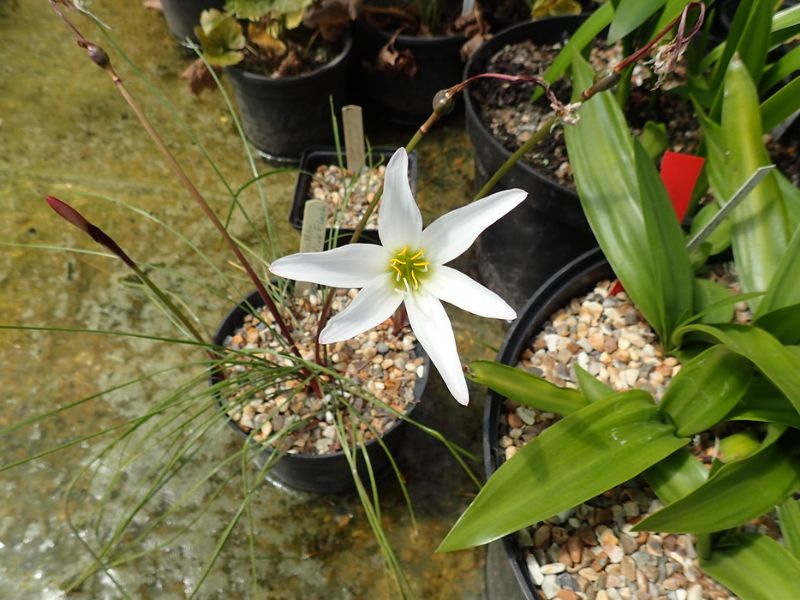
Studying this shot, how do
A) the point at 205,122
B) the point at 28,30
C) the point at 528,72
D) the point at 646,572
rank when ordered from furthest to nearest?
1. the point at 28,30
2. the point at 205,122
3. the point at 528,72
4. the point at 646,572

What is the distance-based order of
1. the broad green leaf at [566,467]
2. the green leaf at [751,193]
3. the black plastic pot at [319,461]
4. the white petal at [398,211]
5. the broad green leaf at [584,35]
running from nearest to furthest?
1. the white petal at [398,211]
2. the broad green leaf at [566,467]
3. the green leaf at [751,193]
4. the black plastic pot at [319,461]
5. the broad green leaf at [584,35]

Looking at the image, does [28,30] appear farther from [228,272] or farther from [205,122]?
[228,272]

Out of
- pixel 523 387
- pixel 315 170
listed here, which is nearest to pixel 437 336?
pixel 523 387

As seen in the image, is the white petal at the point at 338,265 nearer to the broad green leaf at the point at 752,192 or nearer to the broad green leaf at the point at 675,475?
the broad green leaf at the point at 675,475

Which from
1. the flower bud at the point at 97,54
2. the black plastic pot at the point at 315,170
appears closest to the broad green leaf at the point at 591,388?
the black plastic pot at the point at 315,170

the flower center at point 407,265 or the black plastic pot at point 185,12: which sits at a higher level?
the black plastic pot at point 185,12

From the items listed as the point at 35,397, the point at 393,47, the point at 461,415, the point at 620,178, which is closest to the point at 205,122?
the point at 393,47

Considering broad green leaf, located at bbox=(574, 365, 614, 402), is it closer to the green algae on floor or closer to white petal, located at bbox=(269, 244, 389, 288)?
the green algae on floor

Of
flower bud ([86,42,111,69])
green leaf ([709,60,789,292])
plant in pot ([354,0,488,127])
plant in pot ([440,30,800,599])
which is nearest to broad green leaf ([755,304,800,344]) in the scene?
plant in pot ([440,30,800,599])
